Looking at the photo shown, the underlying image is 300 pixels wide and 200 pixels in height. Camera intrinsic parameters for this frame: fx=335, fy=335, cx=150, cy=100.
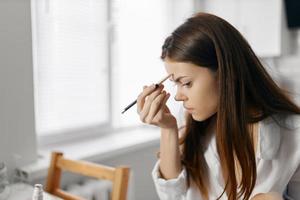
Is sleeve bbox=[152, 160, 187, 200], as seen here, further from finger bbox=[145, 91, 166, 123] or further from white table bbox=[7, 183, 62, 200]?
white table bbox=[7, 183, 62, 200]

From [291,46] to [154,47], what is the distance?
1.00 meters

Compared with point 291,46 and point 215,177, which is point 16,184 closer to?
point 215,177

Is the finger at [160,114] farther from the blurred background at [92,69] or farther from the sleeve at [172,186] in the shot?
the blurred background at [92,69]

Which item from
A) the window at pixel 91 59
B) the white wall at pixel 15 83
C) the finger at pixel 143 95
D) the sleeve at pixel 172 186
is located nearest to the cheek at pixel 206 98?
the finger at pixel 143 95

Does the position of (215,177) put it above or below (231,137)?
below

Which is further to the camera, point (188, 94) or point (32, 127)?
point (32, 127)

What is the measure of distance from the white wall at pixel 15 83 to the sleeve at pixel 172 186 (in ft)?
2.15

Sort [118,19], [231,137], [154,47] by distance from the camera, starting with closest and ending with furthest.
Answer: [231,137]
[118,19]
[154,47]

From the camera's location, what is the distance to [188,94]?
0.83m

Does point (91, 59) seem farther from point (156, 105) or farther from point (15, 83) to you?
point (156, 105)

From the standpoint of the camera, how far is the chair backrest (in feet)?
3.21

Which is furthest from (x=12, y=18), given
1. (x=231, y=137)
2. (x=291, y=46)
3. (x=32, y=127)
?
(x=291, y=46)

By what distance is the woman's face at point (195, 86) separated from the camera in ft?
2.64

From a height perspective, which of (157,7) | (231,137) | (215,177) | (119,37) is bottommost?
(215,177)
